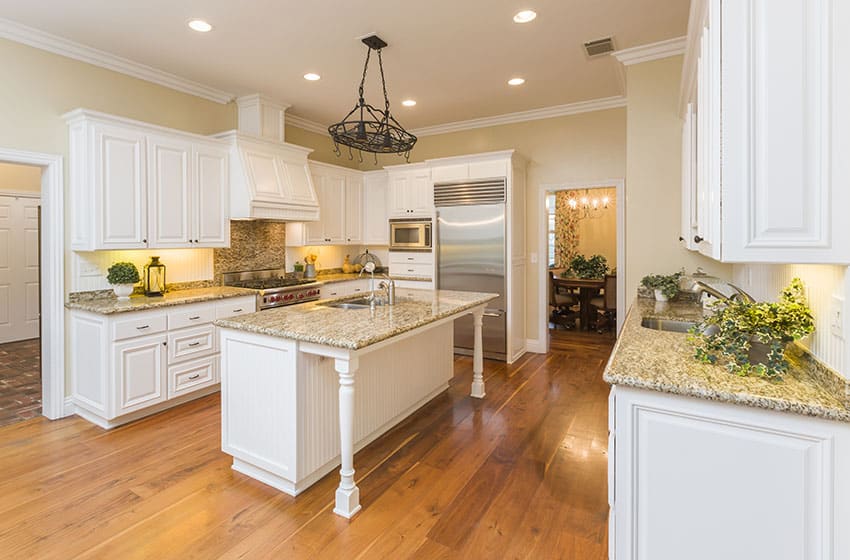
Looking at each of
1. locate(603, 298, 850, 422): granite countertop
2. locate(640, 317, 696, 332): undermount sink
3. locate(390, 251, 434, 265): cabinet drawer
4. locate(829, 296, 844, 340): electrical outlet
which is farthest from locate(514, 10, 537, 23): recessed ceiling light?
locate(390, 251, 434, 265): cabinet drawer

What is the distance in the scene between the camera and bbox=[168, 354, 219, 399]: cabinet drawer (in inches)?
146

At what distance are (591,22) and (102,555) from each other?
4327 millimetres

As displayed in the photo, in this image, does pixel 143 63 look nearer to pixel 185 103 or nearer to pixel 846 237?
pixel 185 103

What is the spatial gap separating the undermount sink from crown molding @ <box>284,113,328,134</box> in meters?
4.69

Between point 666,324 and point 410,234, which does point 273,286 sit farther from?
point 666,324

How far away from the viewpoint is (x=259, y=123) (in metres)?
4.76

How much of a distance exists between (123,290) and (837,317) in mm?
4412

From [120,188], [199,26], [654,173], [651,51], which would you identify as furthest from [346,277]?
[651,51]

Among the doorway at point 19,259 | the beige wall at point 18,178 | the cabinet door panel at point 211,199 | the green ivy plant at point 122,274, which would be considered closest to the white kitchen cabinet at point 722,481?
the green ivy plant at point 122,274

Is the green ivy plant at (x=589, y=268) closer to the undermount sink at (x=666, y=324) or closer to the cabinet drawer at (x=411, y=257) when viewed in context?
the cabinet drawer at (x=411, y=257)

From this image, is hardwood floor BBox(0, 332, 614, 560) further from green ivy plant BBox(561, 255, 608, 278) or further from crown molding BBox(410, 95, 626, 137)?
green ivy plant BBox(561, 255, 608, 278)

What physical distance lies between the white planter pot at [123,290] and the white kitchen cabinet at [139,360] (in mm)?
259

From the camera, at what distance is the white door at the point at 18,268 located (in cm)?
595

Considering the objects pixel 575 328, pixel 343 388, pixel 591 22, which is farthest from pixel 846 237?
pixel 575 328
